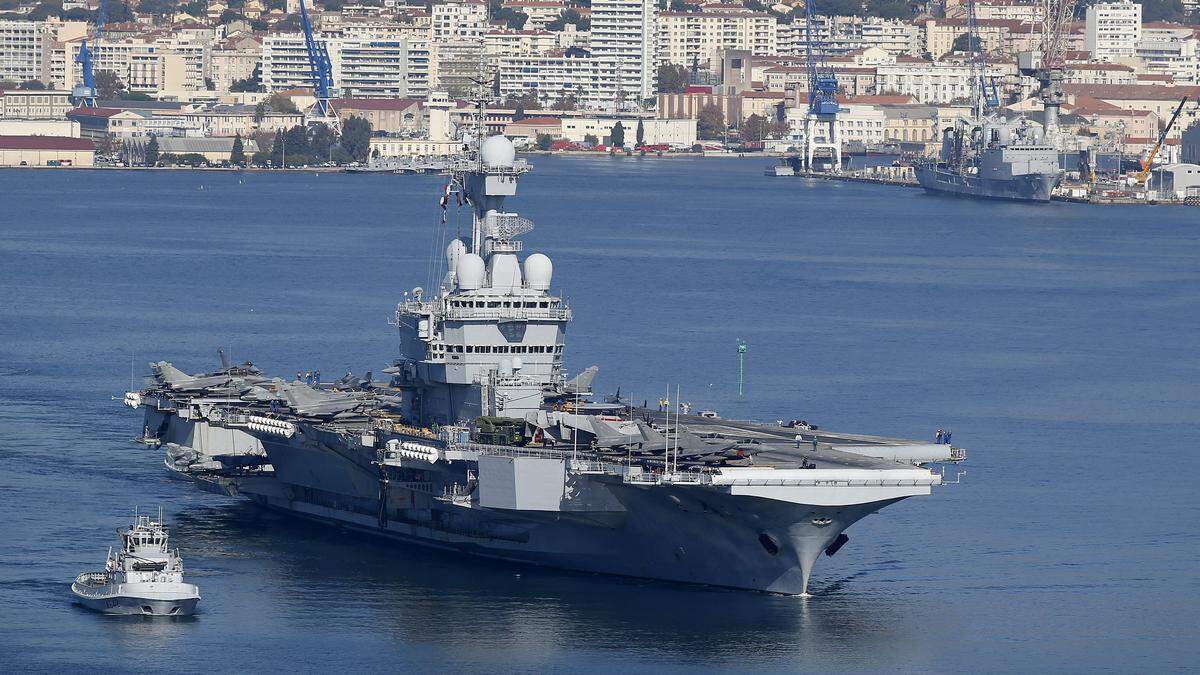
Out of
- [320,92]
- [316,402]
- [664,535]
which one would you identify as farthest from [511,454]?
[320,92]

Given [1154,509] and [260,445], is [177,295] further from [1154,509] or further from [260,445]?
[1154,509]

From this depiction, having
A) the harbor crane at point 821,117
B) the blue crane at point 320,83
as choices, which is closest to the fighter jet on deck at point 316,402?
the harbor crane at point 821,117

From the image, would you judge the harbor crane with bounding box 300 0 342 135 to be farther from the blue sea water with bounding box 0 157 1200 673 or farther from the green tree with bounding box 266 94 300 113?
the blue sea water with bounding box 0 157 1200 673

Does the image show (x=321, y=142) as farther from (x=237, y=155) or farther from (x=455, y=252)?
(x=455, y=252)

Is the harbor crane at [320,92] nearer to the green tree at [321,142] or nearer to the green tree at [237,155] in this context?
the green tree at [321,142]

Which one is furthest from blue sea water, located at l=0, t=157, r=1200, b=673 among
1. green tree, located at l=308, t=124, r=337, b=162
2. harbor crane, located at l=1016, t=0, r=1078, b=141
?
green tree, located at l=308, t=124, r=337, b=162

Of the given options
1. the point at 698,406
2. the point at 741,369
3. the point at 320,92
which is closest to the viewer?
the point at 698,406
